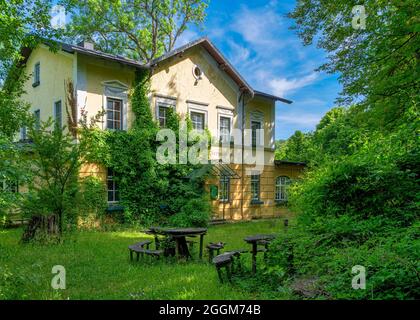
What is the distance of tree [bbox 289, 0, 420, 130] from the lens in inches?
348

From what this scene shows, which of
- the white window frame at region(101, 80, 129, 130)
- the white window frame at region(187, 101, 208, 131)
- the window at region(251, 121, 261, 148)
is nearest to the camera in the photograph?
the white window frame at region(101, 80, 129, 130)

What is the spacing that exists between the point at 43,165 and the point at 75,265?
3994 millimetres

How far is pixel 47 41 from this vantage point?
12469 mm

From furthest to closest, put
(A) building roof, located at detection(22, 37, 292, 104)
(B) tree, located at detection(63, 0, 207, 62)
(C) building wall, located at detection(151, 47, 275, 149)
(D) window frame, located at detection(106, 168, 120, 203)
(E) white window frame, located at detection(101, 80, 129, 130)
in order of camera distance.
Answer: (B) tree, located at detection(63, 0, 207, 62), (C) building wall, located at detection(151, 47, 275, 149), (E) white window frame, located at detection(101, 80, 129, 130), (D) window frame, located at detection(106, 168, 120, 203), (A) building roof, located at detection(22, 37, 292, 104)

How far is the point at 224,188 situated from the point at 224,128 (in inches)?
143

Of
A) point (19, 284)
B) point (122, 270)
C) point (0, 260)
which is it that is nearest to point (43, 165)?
point (0, 260)

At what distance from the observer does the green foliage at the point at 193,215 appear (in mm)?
14586

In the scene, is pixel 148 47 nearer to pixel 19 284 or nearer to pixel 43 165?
pixel 43 165

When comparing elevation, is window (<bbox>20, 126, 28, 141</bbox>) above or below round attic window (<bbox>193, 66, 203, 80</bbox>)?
below

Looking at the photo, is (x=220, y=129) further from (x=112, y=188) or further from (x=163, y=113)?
(x=112, y=188)

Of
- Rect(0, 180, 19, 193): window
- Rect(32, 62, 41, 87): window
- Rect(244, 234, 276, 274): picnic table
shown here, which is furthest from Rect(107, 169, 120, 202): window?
Rect(244, 234, 276, 274): picnic table

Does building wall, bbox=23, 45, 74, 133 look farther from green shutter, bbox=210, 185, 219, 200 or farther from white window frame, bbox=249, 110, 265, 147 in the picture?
white window frame, bbox=249, 110, 265, 147

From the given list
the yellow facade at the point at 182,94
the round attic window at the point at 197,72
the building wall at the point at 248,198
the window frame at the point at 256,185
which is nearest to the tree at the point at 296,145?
the yellow facade at the point at 182,94

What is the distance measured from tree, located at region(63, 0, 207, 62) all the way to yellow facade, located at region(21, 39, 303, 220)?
388 inches
